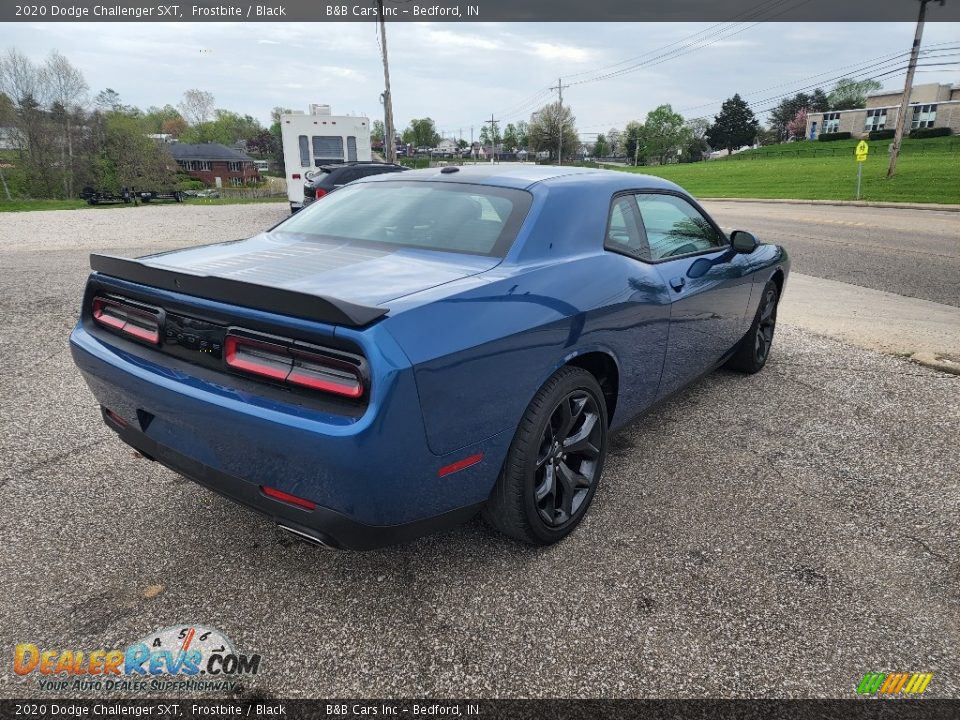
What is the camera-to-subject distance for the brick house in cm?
8606

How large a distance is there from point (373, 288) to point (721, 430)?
2649mm

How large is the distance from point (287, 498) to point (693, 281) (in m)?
2.48

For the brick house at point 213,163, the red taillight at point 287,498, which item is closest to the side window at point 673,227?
the red taillight at point 287,498

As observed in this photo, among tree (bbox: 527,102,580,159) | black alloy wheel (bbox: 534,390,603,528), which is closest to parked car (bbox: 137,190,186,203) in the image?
black alloy wheel (bbox: 534,390,603,528)

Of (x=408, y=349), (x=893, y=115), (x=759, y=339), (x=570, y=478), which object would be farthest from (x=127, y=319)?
(x=893, y=115)

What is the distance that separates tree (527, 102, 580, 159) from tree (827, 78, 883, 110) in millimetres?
54908

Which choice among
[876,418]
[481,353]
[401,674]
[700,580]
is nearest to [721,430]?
[876,418]

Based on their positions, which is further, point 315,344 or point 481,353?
point 481,353

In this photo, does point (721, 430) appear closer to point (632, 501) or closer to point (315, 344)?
point (632, 501)

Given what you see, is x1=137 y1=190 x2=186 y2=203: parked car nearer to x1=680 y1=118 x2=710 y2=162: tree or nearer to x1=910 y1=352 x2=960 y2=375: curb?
x1=910 y1=352 x2=960 y2=375: curb

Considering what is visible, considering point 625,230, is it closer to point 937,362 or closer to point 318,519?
point 318,519

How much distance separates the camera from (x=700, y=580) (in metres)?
2.42

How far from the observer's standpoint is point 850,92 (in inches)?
4786

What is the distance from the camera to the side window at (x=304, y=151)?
19141mm
